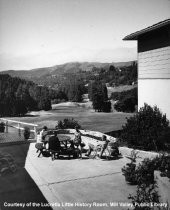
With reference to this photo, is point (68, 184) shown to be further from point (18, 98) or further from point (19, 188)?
point (18, 98)

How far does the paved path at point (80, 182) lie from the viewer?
6836 mm

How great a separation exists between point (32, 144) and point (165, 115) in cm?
586

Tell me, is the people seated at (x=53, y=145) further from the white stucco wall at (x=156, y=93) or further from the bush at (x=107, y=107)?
the bush at (x=107, y=107)

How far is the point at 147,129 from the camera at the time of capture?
41.7 feet

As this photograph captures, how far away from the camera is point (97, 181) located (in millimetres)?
8156

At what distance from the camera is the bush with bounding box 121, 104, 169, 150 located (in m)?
12.1

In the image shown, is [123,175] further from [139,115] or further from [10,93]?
[10,93]

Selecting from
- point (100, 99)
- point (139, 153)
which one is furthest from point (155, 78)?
point (100, 99)

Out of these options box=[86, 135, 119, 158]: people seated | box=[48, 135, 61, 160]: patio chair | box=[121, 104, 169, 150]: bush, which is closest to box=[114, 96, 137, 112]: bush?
box=[121, 104, 169, 150]: bush

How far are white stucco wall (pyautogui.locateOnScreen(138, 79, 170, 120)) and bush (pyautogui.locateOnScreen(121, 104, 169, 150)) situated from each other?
0.31 meters

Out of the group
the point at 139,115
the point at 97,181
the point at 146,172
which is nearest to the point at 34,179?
the point at 97,181

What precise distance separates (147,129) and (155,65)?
115 inches

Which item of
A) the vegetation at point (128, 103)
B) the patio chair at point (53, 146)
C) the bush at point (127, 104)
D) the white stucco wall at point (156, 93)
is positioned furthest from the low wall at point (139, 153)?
the bush at point (127, 104)

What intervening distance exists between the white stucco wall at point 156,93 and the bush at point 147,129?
0.31 metres
